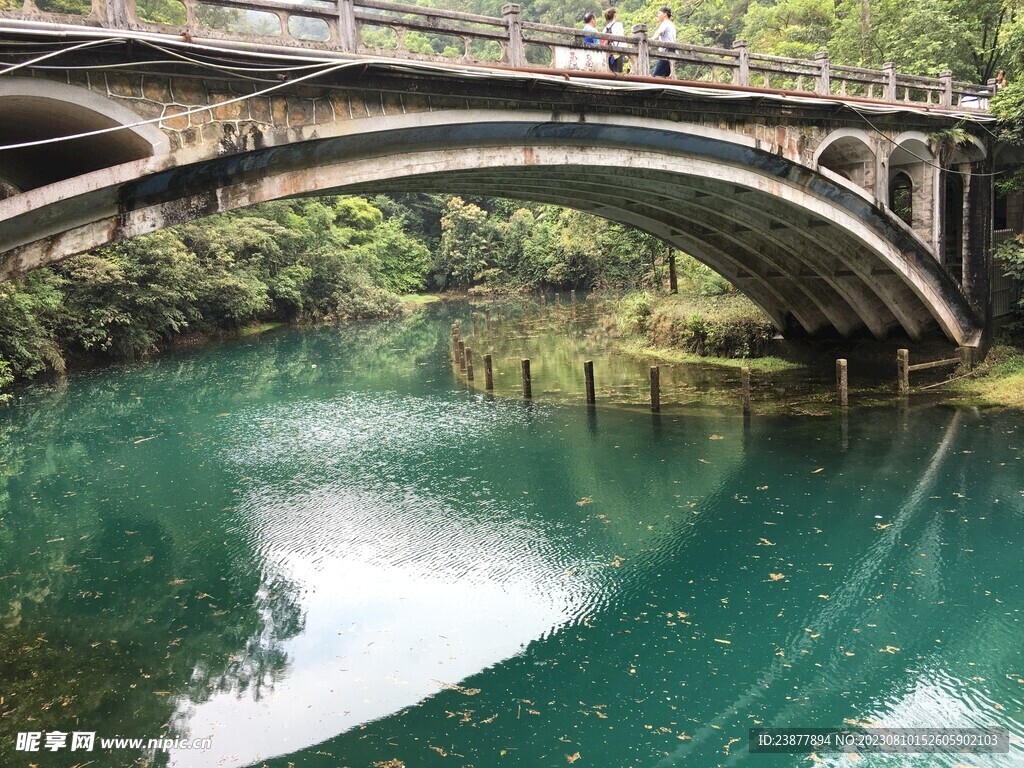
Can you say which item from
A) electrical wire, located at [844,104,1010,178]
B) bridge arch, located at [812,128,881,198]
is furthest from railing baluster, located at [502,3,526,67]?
electrical wire, located at [844,104,1010,178]

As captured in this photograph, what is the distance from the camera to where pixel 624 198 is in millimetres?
14172

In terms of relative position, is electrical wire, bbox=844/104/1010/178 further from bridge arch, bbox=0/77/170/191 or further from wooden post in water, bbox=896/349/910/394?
bridge arch, bbox=0/77/170/191

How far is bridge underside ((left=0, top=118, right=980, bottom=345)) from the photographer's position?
22.2ft

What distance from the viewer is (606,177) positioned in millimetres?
12430

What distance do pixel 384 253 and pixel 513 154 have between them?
39210mm

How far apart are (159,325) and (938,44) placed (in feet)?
88.7

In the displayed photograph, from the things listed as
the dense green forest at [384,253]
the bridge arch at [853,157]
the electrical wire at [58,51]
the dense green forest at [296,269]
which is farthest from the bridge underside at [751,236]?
the dense green forest at [296,269]

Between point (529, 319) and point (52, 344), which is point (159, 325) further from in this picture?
point (529, 319)

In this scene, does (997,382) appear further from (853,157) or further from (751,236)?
(751,236)

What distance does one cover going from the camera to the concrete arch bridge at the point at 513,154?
6551 millimetres

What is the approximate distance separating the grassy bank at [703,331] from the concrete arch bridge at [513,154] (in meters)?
2.21

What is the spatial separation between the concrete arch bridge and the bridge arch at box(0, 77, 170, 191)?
0.02 metres

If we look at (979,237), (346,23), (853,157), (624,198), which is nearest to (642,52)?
(624,198)

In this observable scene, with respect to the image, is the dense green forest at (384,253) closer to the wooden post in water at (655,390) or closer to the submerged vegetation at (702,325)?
the submerged vegetation at (702,325)
